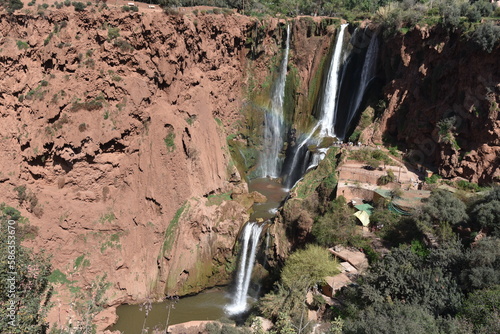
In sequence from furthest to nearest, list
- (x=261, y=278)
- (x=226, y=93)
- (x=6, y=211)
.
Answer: (x=226, y=93)
(x=261, y=278)
(x=6, y=211)

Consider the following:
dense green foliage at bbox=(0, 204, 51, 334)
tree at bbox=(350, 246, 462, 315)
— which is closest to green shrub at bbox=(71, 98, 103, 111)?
dense green foliage at bbox=(0, 204, 51, 334)

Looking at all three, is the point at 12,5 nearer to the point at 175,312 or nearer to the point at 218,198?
the point at 218,198

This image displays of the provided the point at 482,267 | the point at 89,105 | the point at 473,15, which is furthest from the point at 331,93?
the point at 482,267

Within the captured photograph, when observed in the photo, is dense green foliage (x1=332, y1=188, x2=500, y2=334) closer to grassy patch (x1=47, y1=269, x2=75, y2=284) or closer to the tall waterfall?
grassy patch (x1=47, y1=269, x2=75, y2=284)

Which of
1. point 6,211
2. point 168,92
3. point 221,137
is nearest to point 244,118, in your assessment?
point 221,137

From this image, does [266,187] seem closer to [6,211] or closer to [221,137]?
[221,137]

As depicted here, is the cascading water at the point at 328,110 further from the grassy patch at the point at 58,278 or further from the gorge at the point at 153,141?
the grassy patch at the point at 58,278
